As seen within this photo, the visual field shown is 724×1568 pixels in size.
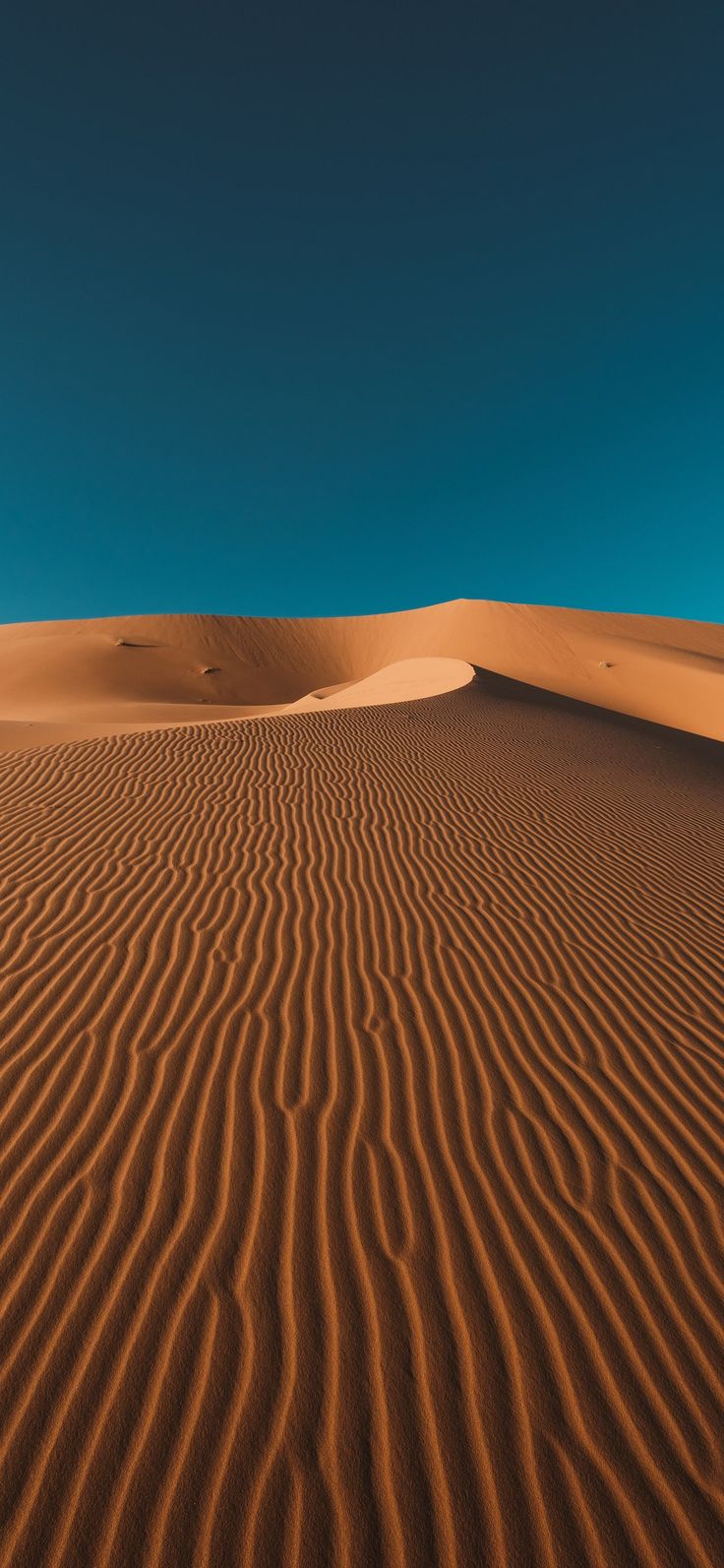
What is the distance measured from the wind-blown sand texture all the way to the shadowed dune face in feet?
43.9

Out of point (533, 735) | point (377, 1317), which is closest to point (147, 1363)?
point (377, 1317)

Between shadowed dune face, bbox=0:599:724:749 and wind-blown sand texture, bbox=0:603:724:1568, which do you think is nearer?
wind-blown sand texture, bbox=0:603:724:1568

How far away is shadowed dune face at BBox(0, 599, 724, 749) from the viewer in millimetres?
31078

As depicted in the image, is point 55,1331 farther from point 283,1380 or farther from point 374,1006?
point 374,1006

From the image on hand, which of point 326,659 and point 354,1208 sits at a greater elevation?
point 326,659

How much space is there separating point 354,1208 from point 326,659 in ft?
173

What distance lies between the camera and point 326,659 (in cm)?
5422

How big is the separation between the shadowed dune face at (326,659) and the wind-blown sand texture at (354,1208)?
1340 centimetres

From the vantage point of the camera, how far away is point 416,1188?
9.82 feet

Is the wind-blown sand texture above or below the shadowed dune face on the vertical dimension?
below

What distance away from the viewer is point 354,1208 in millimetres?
2865

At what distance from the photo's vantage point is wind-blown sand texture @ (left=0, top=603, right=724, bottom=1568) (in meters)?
1.99

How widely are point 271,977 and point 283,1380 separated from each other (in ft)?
8.14

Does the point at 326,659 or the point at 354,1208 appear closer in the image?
the point at 354,1208
